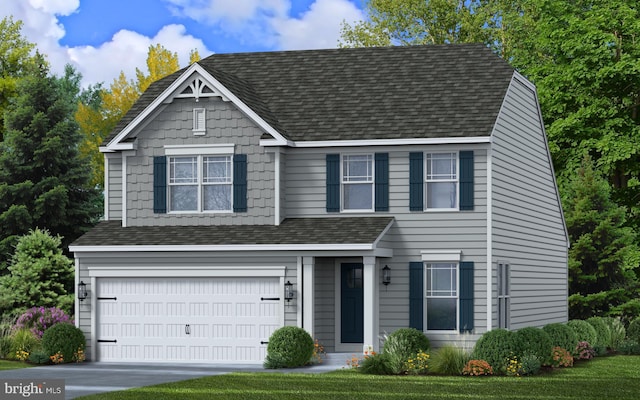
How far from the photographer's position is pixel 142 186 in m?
32.0

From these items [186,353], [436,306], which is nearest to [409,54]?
[436,306]

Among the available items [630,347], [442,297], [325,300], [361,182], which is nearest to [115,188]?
[325,300]

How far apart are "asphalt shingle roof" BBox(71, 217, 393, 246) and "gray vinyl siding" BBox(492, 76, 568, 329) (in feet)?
10.8

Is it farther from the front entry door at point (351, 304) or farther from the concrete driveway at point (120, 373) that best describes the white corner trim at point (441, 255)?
the concrete driveway at point (120, 373)

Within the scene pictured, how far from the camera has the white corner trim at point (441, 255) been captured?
3003 cm

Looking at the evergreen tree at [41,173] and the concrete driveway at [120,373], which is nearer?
the concrete driveway at [120,373]

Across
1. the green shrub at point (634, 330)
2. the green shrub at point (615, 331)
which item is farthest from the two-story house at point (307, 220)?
the green shrub at point (634, 330)

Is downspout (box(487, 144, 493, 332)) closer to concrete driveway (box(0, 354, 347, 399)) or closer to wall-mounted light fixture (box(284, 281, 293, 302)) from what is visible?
concrete driveway (box(0, 354, 347, 399))

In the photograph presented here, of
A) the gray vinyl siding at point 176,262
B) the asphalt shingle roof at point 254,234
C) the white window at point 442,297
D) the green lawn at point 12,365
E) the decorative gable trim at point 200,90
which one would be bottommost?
the green lawn at point 12,365

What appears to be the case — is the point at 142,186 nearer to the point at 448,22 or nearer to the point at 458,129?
the point at 458,129

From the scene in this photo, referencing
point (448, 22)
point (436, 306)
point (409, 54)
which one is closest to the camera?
point (436, 306)

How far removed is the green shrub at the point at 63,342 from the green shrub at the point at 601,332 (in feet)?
48.6

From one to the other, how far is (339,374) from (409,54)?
11.7m

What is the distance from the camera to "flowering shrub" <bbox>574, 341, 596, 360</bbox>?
31645mm
